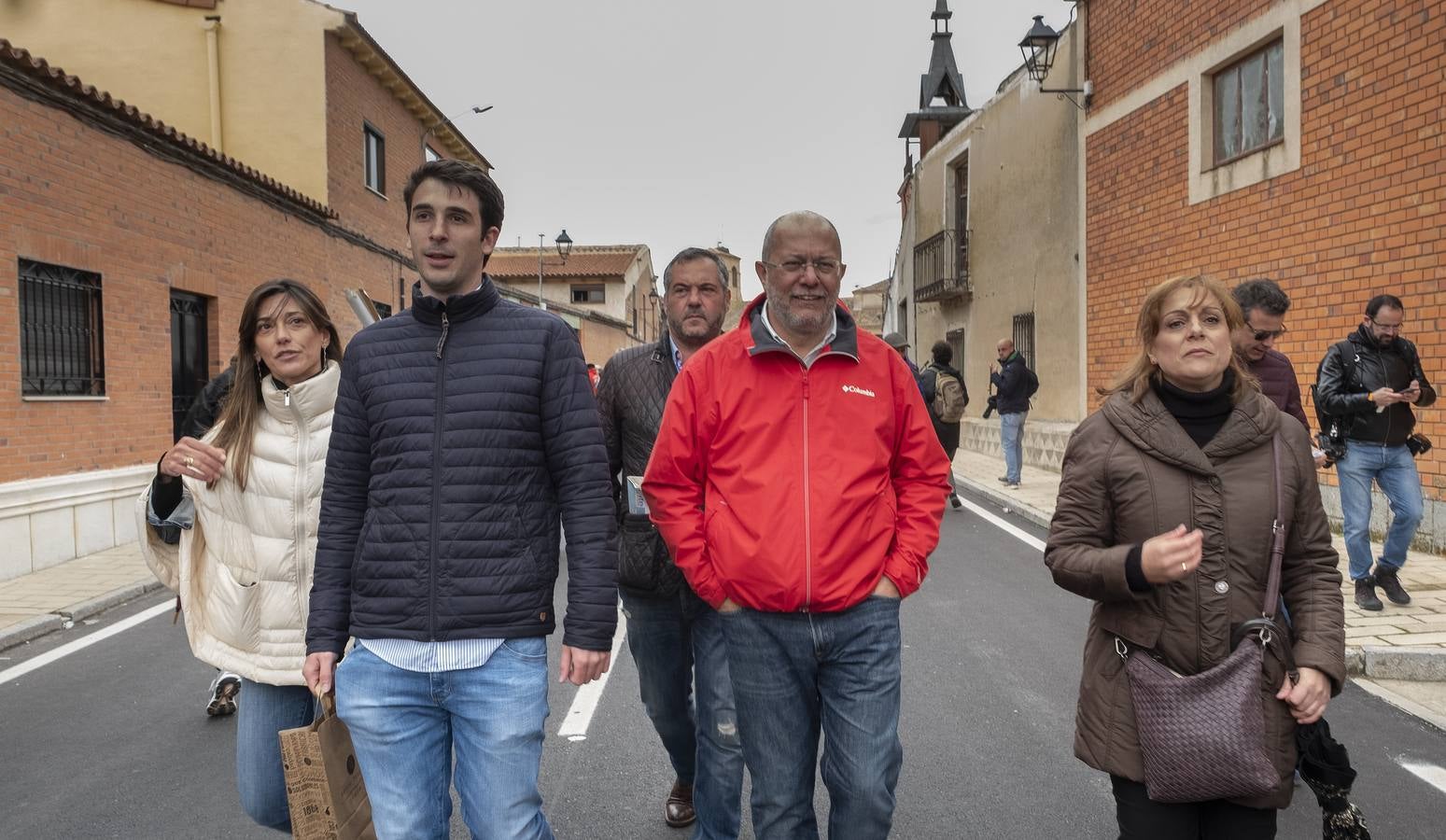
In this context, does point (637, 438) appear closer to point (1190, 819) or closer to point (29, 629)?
point (1190, 819)

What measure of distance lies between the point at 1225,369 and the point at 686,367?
134 centimetres

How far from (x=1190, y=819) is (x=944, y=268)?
66.0 ft

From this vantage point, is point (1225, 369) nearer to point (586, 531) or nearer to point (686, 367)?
point (686, 367)

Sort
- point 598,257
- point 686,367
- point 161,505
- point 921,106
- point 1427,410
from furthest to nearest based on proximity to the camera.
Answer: point 598,257 < point 921,106 < point 1427,410 < point 161,505 < point 686,367

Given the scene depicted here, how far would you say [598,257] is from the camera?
48.6m

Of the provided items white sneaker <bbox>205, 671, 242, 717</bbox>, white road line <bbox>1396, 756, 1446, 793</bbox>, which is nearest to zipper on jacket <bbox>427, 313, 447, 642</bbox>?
white sneaker <bbox>205, 671, 242, 717</bbox>

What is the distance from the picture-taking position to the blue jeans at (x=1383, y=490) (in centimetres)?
596

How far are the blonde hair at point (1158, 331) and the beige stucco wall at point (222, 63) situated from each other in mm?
15934

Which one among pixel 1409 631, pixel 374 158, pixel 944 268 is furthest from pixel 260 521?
pixel 944 268

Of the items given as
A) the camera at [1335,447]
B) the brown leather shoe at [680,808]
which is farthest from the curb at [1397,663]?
the brown leather shoe at [680,808]

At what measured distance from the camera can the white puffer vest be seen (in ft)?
8.38

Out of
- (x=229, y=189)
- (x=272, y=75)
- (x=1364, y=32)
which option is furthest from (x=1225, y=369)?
(x=272, y=75)

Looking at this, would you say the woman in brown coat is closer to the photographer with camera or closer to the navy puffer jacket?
the navy puffer jacket

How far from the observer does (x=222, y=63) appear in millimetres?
16438
